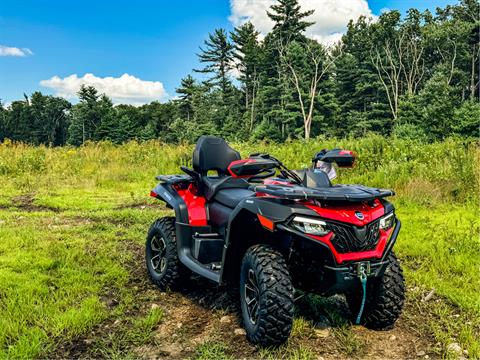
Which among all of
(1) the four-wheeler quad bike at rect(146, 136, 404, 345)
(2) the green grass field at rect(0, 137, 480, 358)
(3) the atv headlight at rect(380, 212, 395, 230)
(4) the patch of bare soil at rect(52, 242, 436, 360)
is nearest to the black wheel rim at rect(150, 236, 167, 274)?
(2) the green grass field at rect(0, 137, 480, 358)

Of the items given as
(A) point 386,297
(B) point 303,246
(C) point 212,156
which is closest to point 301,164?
(C) point 212,156

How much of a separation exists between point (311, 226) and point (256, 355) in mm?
886

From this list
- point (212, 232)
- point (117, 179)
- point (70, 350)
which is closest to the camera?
point (70, 350)

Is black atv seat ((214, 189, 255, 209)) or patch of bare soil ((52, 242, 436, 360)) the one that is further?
black atv seat ((214, 189, 255, 209))

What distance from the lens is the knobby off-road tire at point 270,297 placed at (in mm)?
2559

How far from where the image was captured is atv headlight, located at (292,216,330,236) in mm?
2494

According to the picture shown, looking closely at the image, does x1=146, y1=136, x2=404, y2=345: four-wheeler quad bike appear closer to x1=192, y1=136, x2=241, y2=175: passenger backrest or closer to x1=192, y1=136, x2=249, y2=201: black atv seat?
x1=192, y1=136, x2=249, y2=201: black atv seat

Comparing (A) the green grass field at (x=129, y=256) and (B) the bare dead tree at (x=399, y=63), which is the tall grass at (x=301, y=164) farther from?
(B) the bare dead tree at (x=399, y=63)

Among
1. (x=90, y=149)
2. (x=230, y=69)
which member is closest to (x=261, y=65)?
(x=230, y=69)

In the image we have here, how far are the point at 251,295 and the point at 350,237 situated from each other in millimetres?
820

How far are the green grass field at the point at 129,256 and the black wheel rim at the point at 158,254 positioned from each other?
0.62ft

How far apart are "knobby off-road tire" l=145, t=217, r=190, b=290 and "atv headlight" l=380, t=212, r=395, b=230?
71.0 inches

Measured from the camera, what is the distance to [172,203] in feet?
12.6

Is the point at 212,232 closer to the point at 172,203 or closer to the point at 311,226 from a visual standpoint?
the point at 172,203
